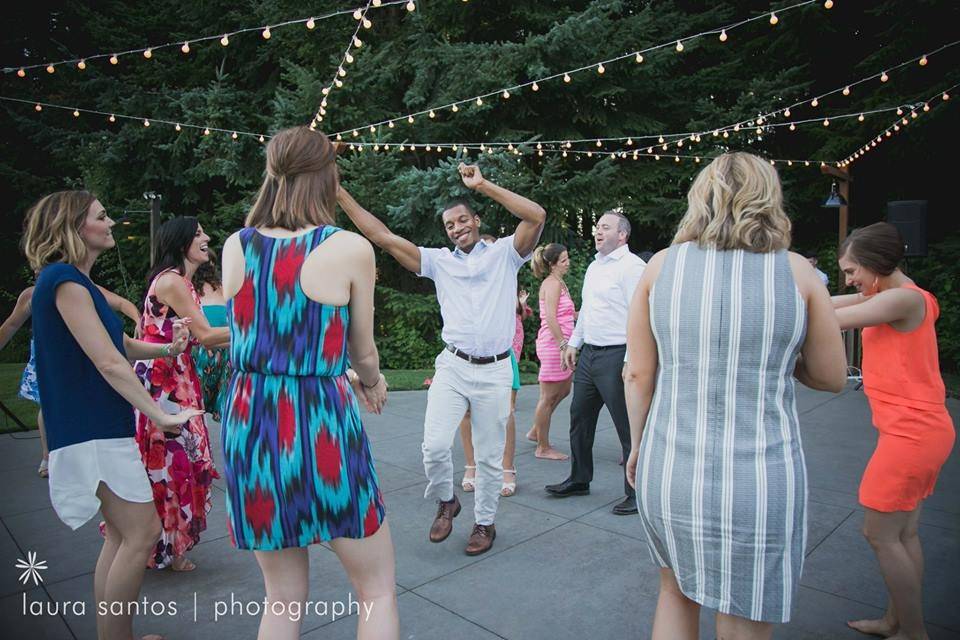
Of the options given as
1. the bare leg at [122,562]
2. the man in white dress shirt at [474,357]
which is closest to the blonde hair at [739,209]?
the man in white dress shirt at [474,357]

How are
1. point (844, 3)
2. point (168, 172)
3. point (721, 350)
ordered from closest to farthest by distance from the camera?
1. point (721, 350)
2. point (168, 172)
3. point (844, 3)

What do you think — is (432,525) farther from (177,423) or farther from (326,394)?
(326,394)

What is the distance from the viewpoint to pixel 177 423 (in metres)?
2.24

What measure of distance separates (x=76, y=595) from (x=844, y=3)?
1795 cm

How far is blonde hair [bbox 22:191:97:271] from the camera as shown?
229 cm

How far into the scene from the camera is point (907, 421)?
8.09 feet

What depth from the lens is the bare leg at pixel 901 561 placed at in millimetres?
2436

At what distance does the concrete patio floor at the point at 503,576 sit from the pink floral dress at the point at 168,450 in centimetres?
21

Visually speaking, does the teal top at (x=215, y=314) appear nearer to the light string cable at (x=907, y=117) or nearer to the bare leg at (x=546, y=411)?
the bare leg at (x=546, y=411)

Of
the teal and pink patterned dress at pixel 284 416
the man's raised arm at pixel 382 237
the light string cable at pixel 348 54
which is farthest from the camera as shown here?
the light string cable at pixel 348 54

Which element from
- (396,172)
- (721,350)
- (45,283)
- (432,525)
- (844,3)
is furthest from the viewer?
(844,3)

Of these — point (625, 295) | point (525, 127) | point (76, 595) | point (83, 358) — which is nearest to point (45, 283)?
point (83, 358)

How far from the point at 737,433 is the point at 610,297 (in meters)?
2.68

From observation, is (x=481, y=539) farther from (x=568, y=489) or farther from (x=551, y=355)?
(x=551, y=355)
